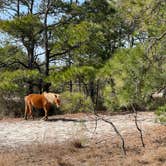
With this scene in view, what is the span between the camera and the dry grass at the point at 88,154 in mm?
8742

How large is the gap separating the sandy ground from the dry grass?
53 centimetres

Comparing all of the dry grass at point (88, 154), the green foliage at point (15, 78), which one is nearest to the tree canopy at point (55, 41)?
the green foliage at point (15, 78)

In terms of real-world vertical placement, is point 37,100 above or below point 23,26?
below

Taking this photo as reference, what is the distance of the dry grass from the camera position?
8.74 m

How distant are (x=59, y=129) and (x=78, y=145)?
109 inches

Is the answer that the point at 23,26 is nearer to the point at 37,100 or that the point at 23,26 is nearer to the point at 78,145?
the point at 37,100

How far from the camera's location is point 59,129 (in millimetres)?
12797

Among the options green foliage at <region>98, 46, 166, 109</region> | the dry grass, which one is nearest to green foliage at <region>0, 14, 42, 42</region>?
the dry grass

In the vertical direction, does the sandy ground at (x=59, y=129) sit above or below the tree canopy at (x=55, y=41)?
below

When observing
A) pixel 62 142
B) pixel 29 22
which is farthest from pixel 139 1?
pixel 29 22

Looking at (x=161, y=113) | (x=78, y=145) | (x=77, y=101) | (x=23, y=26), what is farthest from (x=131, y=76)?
(x=23, y=26)

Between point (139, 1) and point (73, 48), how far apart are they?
977 cm

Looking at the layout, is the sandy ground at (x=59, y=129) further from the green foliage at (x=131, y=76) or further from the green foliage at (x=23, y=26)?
the green foliage at (x=23, y=26)

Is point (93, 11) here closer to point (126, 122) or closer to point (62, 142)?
point (126, 122)
